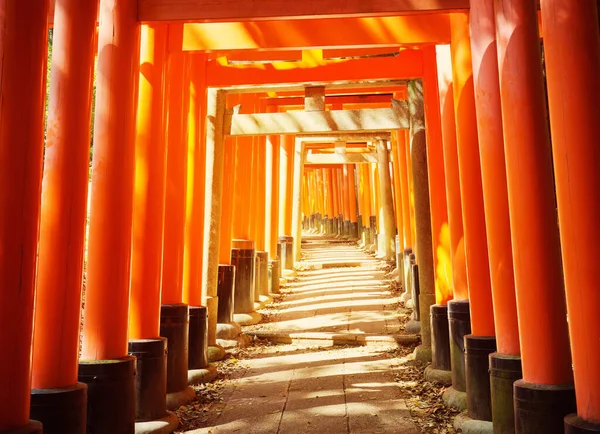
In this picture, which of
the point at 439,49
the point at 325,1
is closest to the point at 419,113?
the point at 439,49

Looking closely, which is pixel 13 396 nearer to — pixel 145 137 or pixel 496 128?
pixel 145 137

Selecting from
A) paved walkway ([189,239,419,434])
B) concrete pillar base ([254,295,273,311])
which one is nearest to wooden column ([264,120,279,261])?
concrete pillar base ([254,295,273,311])

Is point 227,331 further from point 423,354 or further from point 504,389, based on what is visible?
point 504,389

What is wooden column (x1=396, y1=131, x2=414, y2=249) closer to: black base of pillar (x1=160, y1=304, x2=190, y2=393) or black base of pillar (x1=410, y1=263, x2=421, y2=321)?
black base of pillar (x1=410, y1=263, x2=421, y2=321)

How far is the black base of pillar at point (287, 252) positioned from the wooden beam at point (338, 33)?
33.6 feet

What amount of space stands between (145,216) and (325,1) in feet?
7.40

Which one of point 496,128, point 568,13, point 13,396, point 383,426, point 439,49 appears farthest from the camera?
point 439,49

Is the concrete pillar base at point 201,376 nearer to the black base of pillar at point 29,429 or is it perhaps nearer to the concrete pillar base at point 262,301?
the black base of pillar at point 29,429

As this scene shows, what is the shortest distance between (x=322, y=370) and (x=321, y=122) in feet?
10.4

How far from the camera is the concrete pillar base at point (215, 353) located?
7.27 meters

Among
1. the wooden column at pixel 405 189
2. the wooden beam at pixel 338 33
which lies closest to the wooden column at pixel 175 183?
the wooden beam at pixel 338 33

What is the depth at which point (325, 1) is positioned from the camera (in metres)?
4.44

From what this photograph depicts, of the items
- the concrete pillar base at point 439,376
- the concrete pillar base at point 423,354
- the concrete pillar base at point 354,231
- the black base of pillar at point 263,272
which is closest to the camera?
the concrete pillar base at point 439,376

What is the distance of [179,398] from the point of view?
5.43 metres
